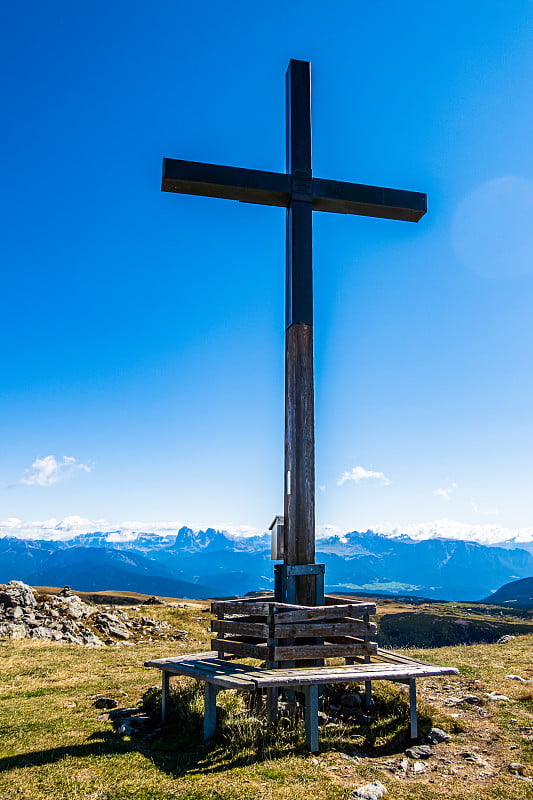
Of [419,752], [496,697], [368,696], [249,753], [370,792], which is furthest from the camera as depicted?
[496,697]

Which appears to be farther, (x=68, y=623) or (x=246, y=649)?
(x=68, y=623)

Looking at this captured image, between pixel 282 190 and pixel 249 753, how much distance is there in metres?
8.90

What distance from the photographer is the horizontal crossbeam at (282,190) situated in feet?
31.9

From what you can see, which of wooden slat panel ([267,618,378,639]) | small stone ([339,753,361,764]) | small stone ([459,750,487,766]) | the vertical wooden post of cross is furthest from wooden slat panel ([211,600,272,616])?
small stone ([459,750,487,766])

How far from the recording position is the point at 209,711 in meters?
8.02

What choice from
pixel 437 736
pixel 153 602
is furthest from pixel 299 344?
pixel 153 602

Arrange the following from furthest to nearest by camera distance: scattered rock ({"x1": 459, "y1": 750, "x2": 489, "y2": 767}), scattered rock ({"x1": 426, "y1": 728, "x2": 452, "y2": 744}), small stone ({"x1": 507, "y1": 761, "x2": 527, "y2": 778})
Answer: scattered rock ({"x1": 426, "y1": 728, "x2": 452, "y2": 744}) < scattered rock ({"x1": 459, "y1": 750, "x2": 489, "y2": 767}) < small stone ({"x1": 507, "y1": 761, "x2": 527, "y2": 778})

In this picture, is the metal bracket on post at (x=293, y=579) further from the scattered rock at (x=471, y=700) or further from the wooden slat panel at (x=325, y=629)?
the scattered rock at (x=471, y=700)

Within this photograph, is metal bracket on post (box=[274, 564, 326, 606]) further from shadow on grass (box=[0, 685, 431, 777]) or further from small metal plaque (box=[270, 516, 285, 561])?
shadow on grass (box=[0, 685, 431, 777])

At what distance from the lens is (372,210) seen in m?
10.9

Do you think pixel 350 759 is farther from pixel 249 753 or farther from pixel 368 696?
pixel 368 696

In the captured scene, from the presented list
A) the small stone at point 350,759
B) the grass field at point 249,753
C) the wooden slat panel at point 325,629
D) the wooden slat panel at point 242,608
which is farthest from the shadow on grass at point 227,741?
the wooden slat panel at point 242,608

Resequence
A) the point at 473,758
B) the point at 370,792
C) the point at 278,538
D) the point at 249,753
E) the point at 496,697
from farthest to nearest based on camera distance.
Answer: the point at 496,697 < the point at 278,538 < the point at 473,758 < the point at 249,753 < the point at 370,792

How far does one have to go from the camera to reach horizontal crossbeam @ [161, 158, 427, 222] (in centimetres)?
971
